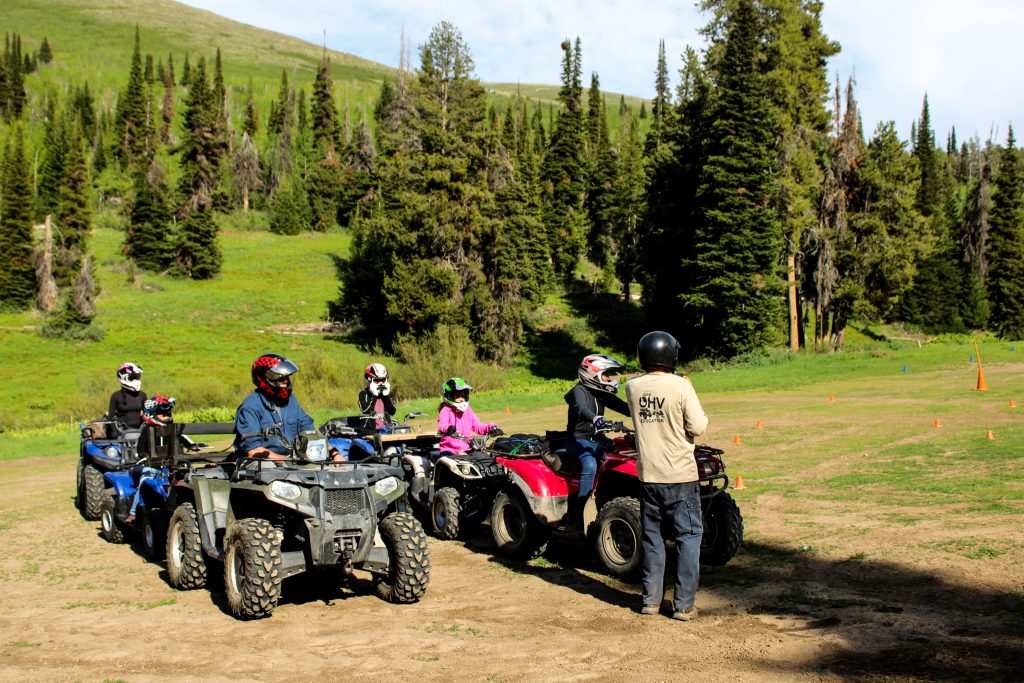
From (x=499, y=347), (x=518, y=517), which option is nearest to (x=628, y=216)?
(x=499, y=347)

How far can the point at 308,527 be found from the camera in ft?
25.3

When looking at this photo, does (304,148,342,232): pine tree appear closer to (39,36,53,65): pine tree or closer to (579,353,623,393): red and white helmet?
(39,36,53,65): pine tree

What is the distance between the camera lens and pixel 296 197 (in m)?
106

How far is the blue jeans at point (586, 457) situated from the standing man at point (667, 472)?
62.0 inches

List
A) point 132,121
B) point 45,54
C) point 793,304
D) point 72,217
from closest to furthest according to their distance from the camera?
point 793,304 → point 72,217 → point 132,121 → point 45,54

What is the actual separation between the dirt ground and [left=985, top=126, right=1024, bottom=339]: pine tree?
71.3 meters

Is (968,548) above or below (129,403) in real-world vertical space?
below

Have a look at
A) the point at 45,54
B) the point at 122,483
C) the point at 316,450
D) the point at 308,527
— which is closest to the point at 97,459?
the point at 122,483

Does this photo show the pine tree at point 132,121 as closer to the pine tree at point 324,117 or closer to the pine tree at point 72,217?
the pine tree at point 324,117

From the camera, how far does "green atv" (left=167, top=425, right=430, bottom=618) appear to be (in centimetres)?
765

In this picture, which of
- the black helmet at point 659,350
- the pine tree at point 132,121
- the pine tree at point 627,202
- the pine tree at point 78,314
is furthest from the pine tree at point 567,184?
the black helmet at point 659,350

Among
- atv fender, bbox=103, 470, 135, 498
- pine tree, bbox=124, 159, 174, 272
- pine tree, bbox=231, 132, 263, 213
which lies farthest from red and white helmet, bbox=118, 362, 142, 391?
pine tree, bbox=231, 132, 263, 213

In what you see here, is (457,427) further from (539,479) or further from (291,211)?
(291,211)

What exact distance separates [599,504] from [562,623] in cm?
213
